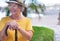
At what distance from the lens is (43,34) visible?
1.52 m

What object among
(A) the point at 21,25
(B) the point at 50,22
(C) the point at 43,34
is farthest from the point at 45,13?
(A) the point at 21,25

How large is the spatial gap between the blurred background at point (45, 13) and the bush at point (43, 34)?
4 cm

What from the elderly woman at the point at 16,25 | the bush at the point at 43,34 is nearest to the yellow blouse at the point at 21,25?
the elderly woman at the point at 16,25

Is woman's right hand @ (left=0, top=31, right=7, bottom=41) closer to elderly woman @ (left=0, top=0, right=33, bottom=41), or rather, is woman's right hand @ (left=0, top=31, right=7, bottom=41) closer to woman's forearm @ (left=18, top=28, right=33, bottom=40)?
elderly woman @ (left=0, top=0, right=33, bottom=41)

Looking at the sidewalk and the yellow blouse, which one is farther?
the sidewalk

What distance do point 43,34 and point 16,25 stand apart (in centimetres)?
40

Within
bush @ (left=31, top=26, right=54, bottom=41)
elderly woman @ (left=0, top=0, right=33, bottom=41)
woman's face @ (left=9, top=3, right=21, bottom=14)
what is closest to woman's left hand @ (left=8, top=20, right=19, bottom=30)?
elderly woman @ (left=0, top=0, right=33, bottom=41)

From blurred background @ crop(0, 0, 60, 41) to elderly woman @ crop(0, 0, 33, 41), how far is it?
269 millimetres

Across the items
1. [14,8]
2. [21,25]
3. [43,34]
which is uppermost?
[14,8]

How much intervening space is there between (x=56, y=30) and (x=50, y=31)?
7cm

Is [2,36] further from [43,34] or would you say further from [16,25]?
[43,34]

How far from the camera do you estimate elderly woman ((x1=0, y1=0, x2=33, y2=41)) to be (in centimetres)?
121

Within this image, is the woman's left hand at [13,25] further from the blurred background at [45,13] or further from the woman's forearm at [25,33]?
the blurred background at [45,13]

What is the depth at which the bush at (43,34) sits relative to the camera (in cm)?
149
